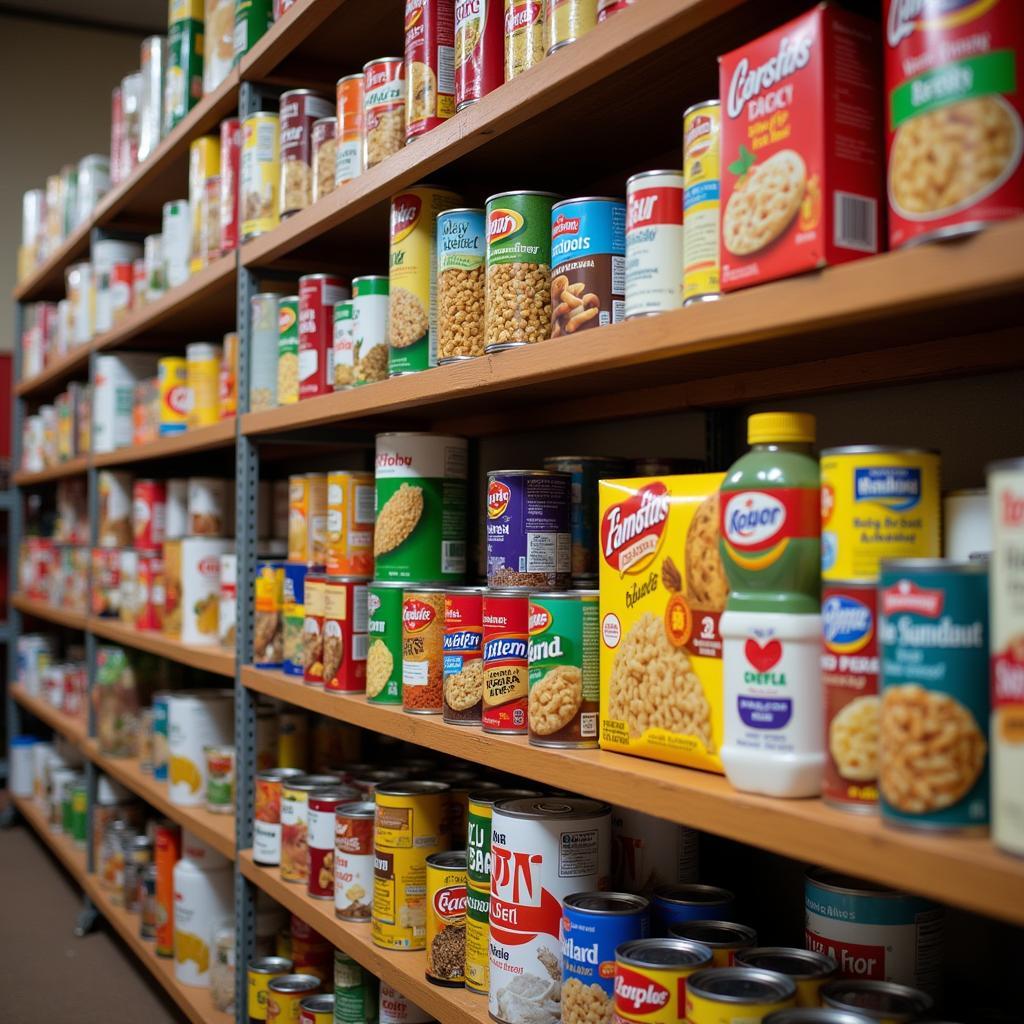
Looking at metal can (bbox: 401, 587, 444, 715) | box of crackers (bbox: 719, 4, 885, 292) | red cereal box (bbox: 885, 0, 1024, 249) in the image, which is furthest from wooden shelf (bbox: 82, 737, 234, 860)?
red cereal box (bbox: 885, 0, 1024, 249)

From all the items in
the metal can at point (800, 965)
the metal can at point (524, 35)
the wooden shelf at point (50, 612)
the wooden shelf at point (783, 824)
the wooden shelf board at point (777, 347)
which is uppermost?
the metal can at point (524, 35)

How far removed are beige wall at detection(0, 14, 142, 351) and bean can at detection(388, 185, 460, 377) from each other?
5080mm

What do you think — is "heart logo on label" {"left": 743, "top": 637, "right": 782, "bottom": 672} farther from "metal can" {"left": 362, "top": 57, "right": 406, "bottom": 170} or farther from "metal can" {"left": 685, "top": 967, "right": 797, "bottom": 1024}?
"metal can" {"left": 362, "top": 57, "right": 406, "bottom": 170}

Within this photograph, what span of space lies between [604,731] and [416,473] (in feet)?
2.22

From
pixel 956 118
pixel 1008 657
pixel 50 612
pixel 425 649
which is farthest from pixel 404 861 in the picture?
pixel 50 612

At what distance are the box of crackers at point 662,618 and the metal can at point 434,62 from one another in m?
0.73

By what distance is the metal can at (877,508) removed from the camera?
961mm

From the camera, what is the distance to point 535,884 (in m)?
1.43

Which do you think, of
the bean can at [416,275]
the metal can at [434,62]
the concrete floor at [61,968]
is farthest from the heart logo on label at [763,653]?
the concrete floor at [61,968]

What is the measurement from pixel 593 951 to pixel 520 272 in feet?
2.88

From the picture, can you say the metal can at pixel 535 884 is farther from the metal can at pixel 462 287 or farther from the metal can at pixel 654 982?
the metal can at pixel 462 287

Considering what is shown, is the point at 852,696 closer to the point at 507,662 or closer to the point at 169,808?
the point at 507,662

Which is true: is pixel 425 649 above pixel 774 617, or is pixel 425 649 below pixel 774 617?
below

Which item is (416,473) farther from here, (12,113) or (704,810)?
(12,113)
